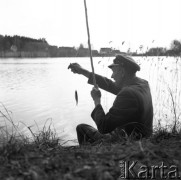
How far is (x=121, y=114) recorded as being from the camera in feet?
10.6

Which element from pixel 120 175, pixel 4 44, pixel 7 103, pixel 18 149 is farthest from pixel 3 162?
pixel 4 44

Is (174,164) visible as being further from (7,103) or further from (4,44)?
(4,44)

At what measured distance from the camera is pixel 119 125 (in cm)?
332

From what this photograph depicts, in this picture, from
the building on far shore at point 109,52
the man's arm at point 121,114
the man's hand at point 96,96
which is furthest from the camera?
the building on far shore at point 109,52

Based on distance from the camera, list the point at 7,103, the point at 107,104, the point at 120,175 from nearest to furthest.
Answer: the point at 120,175, the point at 107,104, the point at 7,103

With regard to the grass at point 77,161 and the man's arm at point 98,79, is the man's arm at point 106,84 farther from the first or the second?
the grass at point 77,161

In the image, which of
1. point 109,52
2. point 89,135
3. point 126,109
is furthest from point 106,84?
point 109,52

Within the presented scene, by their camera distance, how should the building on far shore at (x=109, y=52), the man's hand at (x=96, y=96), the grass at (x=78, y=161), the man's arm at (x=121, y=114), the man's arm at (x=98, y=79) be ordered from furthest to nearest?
the building on far shore at (x=109, y=52), the man's arm at (x=98, y=79), the man's hand at (x=96, y=96), the man's arm at (x=121, y=114), the grass at (x=78, y=161)

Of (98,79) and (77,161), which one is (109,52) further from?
(77,161)

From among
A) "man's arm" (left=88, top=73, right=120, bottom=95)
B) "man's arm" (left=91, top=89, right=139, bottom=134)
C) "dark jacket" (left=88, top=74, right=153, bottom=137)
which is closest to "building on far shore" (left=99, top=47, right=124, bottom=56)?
"man's arm" (left=88, top=73, right=120, bottom=95)

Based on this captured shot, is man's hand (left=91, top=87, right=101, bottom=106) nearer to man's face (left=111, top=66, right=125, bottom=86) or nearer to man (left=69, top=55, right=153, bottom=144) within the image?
man (left=69, top=55, right=153, bottom=144)

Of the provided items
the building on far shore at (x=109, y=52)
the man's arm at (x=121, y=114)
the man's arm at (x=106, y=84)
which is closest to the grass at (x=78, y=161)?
the man's arm at (x=121, y=114)

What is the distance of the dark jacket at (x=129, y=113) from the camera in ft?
10.6

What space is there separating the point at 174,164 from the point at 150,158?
20cm
